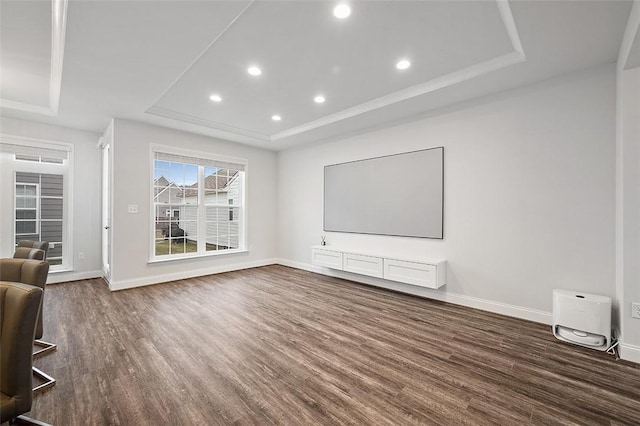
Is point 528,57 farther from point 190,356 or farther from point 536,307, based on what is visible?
point 190,356

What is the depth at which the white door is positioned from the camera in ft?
14.9

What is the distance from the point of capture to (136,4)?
1.96m

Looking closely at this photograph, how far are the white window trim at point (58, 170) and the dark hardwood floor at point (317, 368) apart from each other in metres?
1.55

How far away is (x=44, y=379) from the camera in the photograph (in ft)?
6.49

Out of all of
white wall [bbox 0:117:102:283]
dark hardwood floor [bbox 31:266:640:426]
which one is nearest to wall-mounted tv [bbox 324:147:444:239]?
dark hardwood floor [bbox 31:266:640:426]

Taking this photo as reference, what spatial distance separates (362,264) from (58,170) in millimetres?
5575

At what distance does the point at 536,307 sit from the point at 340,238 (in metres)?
3.01

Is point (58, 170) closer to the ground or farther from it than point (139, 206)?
farther from it

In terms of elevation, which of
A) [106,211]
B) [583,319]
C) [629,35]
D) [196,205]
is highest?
[629,35]

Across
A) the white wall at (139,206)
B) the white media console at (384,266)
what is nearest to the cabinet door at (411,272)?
the white media console at (384,266)

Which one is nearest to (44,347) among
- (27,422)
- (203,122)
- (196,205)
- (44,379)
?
(44,379)

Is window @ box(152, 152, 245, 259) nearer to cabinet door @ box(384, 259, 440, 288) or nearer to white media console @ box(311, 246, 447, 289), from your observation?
white media console @ box(311, 246, 447, 289)

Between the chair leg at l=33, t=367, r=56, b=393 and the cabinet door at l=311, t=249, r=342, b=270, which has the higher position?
the cabinet door at l=311, t=249, r=342, b=270

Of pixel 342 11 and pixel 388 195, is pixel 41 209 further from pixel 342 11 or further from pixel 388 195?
pixel 388 195
